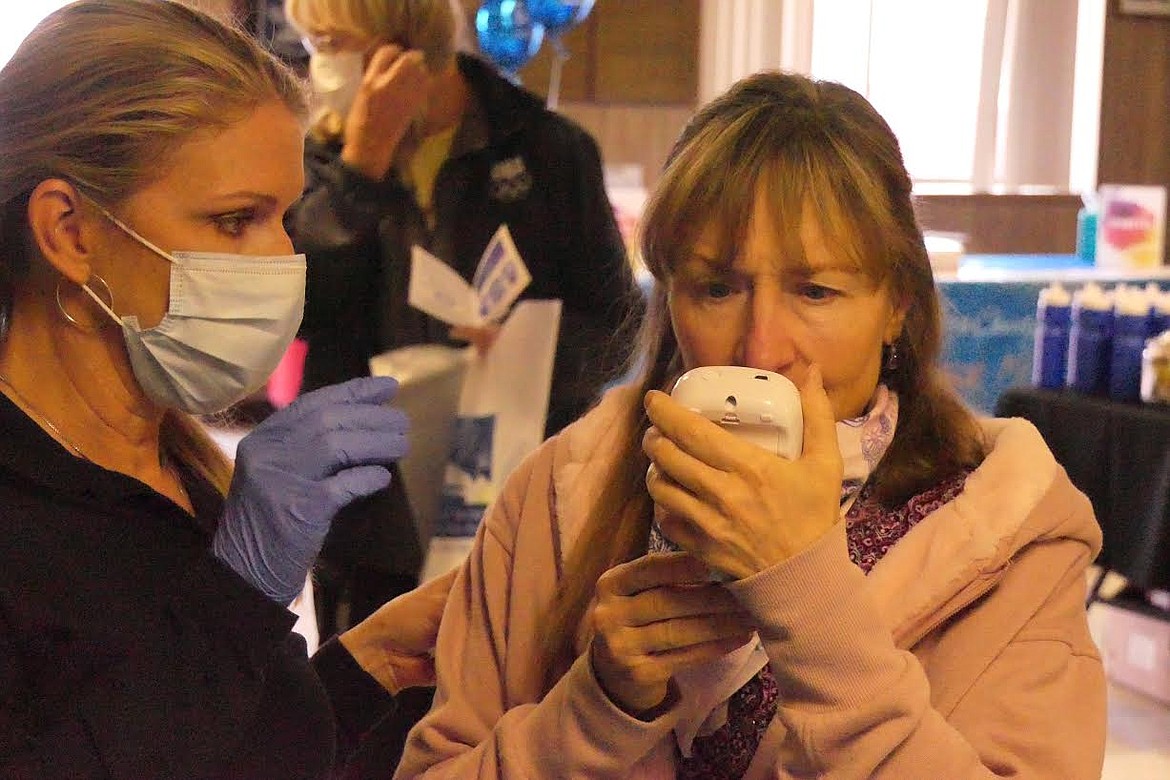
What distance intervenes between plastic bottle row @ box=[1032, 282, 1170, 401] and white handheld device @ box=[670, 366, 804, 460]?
2.62m

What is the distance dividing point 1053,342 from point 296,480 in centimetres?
288

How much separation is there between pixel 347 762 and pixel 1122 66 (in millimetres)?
6878

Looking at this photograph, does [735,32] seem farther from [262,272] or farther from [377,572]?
[262,272]

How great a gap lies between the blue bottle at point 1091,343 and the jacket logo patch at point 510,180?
5.86 feet

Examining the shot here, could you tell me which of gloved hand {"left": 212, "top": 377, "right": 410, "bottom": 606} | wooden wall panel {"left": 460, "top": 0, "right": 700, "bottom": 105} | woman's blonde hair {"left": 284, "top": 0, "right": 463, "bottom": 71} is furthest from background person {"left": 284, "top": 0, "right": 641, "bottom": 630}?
wooden wall panel {"left": 460, "top": 0, "right": 700, "bottom": 105}

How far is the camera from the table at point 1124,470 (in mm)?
3145

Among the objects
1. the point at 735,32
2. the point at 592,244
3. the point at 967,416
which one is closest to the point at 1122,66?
the point at 735,32

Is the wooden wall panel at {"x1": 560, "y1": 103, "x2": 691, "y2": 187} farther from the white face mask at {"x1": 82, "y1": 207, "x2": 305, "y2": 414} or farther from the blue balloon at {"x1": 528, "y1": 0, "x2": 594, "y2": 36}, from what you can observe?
the white face mask at {"x1": 82, "y1": 207, "x2": 305, "y2": 414}

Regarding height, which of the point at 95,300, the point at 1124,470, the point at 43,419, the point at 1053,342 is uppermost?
the point at 95,300

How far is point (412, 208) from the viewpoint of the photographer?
241 centimetres

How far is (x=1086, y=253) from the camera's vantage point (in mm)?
5281

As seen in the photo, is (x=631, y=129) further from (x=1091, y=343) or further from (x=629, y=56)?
(x=1091, y=343)

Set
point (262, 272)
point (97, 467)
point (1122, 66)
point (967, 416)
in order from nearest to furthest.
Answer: point (97, 467)
point (262, 272)
point (967, 416)
point (1122, 66)

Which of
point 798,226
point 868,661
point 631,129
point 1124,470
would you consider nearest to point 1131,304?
point 1124,470
